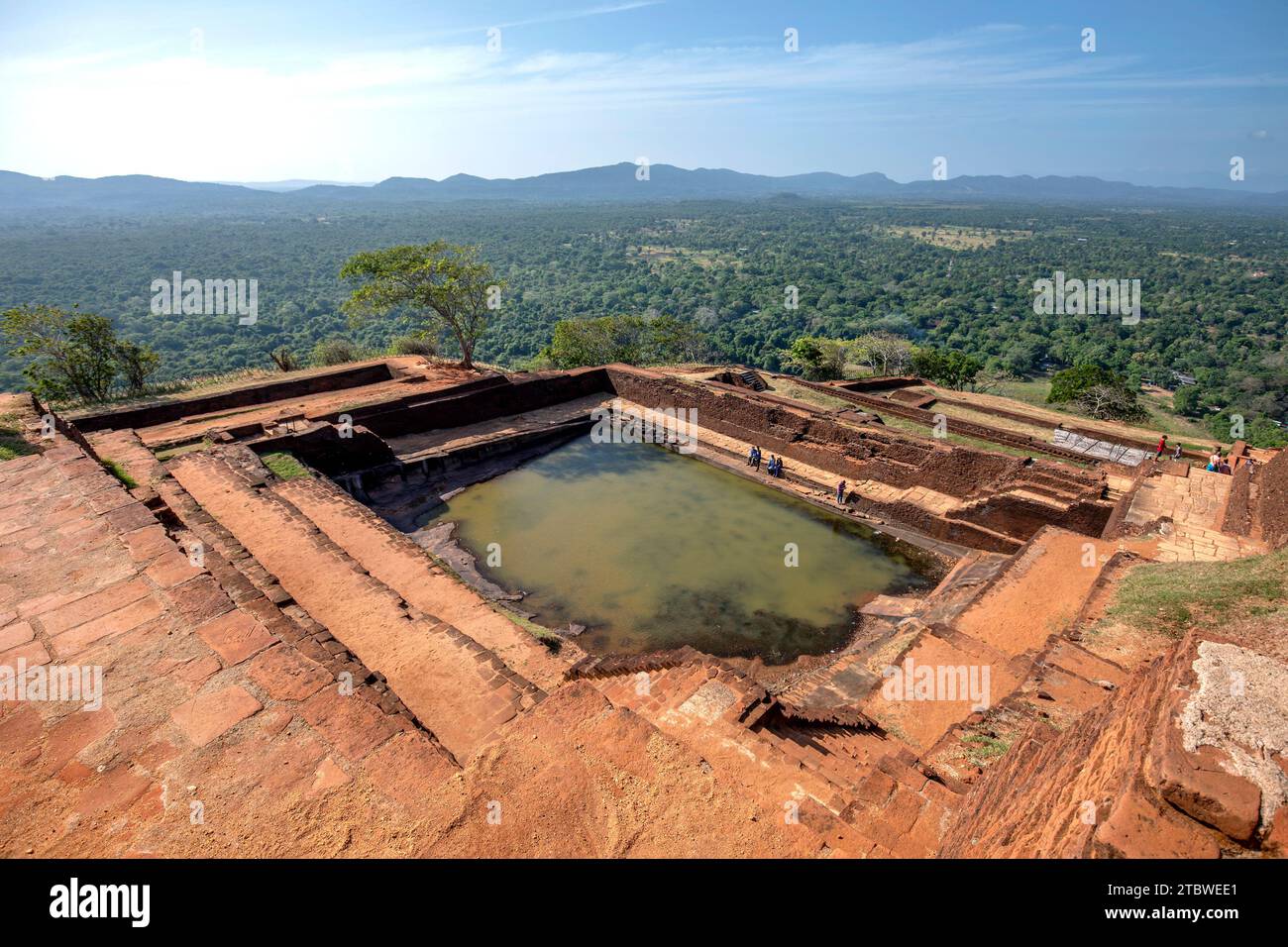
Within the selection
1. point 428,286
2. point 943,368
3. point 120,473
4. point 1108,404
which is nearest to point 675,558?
point 120,473

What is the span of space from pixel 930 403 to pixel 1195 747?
20.3 meters

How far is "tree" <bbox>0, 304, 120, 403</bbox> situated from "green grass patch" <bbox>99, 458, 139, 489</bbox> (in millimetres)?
8942

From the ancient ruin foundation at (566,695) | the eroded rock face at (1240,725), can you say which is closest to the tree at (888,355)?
the ancient ruin foundation at (566,695)

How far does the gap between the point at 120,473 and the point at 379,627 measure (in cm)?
774

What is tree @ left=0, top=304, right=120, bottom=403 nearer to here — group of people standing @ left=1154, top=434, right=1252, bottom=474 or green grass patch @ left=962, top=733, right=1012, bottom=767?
green grass patch @ left=962, top=733, right=1012, bottom=767

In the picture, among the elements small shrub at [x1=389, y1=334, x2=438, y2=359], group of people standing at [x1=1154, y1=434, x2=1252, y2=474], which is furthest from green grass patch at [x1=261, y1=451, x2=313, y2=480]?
group of people standing at [x1=1154, y1=434, x2=1252, y2=474]

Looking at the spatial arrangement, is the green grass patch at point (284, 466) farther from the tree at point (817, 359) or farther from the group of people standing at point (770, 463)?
the tree at point (817, 359)

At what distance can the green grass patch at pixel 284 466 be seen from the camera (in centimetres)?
1273

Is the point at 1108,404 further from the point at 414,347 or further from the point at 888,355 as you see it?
the point at 414,347

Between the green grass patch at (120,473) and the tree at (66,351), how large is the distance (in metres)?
8.94

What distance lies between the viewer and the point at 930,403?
21.3m
